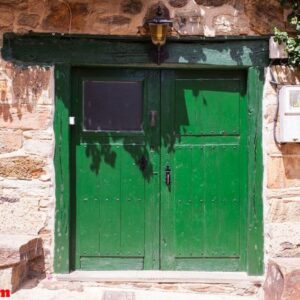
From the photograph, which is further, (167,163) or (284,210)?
(167,163)

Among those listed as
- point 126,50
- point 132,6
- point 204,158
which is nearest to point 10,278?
point 204,158

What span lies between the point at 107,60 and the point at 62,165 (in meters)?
1.02

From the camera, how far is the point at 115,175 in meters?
5.25

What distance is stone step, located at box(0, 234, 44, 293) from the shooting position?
4.66m

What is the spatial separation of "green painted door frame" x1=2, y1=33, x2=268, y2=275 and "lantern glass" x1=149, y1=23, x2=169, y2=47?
0.40ft

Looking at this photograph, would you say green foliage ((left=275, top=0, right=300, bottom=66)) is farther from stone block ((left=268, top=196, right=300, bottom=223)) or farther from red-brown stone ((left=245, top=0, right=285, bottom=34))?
stone block ((left=268, top=196, right=300, bottom=223))

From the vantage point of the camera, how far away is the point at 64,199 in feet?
16.8

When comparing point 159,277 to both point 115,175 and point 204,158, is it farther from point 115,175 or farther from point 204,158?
point 204,158

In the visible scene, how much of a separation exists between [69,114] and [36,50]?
63cm

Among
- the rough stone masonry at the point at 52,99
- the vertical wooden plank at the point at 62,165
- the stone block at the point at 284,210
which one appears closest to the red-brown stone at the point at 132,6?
the rough stone masonry at the point at 52,99

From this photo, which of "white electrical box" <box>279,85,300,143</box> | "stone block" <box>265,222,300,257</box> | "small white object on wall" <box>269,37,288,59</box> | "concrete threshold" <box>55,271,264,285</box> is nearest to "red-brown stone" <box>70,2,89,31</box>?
"small white object on wall" <box>269,37,288,59</box>

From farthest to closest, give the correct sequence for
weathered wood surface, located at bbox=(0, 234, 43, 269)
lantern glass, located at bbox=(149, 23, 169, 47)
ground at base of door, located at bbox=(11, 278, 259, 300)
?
lantern glass, located at bbox=(149, 23, 169, 47) < ground at base of door, located at bbox=(11, 278, 259, 300) < weathered wood surface, located at bbox=(0, 234, 43, 269)

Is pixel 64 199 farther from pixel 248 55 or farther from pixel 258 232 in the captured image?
pixel 248 55

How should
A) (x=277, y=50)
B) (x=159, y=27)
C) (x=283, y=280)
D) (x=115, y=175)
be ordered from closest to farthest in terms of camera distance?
(x=283, y=280) < (x=159, y=27) < (x=277, y=50) < (x=115, y=175)
